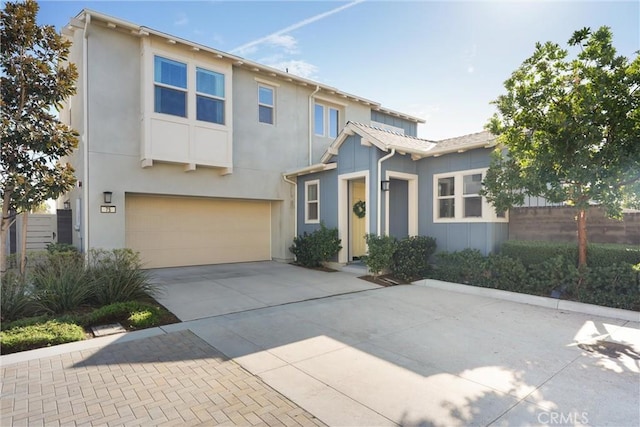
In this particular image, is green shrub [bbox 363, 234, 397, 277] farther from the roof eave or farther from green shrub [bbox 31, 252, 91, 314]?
green shrub [bbox 31, 252, 91, 314]

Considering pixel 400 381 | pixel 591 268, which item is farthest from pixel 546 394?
pixel 591 268

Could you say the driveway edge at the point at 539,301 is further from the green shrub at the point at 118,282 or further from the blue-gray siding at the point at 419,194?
the green shrub at the point at 118,282

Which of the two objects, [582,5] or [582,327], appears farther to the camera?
[582,5]

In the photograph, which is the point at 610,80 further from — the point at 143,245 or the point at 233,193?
the point at 143,245

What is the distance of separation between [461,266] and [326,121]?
8.07m

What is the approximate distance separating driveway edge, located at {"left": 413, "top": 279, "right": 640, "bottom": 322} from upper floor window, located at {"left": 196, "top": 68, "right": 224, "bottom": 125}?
750cm

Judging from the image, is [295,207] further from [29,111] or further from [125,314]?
[29,111]

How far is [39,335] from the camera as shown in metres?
4.41

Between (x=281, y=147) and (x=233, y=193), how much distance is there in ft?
8.19

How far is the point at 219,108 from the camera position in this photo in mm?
10320

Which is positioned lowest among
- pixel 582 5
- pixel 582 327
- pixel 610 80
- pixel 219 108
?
pixel 582 327

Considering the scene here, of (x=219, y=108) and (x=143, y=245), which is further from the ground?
(x=219, y=108)

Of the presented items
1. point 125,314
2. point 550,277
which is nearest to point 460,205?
point 550,277

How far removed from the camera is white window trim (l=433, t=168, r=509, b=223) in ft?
28.0
